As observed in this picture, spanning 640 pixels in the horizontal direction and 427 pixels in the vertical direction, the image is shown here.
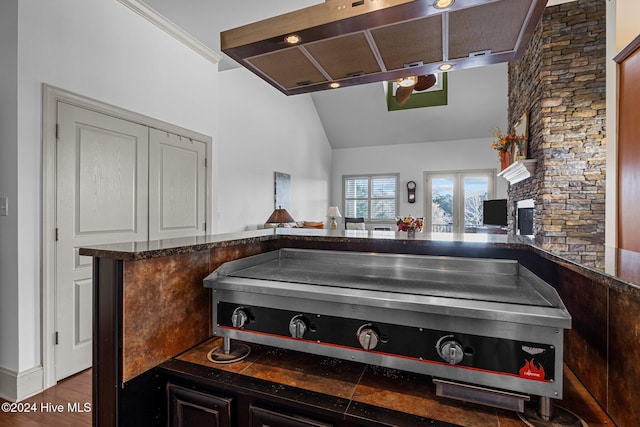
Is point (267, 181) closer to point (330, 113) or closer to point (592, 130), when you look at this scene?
point (330, 113)

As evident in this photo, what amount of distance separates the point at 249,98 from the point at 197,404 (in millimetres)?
5097

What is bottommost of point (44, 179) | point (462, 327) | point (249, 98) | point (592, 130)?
point (462, 327)

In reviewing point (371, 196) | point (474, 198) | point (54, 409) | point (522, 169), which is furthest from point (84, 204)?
point (474, 198)

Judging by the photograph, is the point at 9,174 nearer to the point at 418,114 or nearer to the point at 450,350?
the point at 450,350

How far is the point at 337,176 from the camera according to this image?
9.37 meters

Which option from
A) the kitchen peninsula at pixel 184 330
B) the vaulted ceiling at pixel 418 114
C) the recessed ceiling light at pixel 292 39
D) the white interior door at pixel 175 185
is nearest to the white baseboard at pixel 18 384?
the white interior door at pixel 175 185

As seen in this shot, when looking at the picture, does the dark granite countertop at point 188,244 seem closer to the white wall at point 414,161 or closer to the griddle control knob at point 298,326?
the griddle control knob at point 298,326

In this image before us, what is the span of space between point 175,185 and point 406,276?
288cm

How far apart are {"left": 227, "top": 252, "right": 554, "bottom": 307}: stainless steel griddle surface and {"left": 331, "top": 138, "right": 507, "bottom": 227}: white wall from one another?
7545 millimetres

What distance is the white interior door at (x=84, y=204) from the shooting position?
236 cm

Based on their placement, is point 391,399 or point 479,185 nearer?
point 391,399

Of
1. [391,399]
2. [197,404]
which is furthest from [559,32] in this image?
[197,404]

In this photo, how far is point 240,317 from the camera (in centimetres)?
102

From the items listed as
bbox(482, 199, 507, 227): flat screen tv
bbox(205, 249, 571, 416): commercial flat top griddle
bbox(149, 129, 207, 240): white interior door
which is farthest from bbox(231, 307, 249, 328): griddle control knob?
bbox(482, 199, 507, 227): flat screen tv
